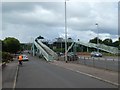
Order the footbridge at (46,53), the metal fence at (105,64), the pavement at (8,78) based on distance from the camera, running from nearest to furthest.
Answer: the pavement at (8,78) → the metal fence at (105,64) → the footbridge at (46,53)

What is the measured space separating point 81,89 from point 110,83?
327 centimetres

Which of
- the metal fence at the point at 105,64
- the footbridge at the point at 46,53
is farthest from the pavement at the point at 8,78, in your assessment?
the footbridge at the point at 46,53

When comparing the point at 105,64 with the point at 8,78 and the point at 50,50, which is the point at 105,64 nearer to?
the point at 8,78

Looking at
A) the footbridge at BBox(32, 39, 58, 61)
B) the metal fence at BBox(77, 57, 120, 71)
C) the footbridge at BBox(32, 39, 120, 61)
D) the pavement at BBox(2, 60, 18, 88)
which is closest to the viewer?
the pavement at BBox(2, 60, 18, 88)

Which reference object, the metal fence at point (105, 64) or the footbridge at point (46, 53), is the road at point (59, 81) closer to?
the metal fence at point (105, 64)

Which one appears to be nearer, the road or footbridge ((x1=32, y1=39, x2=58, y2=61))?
the road

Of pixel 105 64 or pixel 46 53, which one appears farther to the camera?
pixel 46 53

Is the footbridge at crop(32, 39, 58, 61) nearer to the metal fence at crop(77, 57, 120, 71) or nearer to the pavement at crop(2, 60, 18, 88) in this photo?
the metal fence at crop(77, 57, 120, 71)

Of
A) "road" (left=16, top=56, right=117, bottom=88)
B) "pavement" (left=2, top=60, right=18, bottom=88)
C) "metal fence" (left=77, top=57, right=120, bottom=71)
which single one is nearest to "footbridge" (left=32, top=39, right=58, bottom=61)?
"metal fence" (left=77, top=57, right=120, bottom=71)

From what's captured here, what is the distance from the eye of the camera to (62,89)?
15.4 meters

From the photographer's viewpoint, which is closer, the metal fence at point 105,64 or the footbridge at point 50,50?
the metal fence at point 105,64

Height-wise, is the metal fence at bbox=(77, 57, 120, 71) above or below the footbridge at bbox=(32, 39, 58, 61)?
above

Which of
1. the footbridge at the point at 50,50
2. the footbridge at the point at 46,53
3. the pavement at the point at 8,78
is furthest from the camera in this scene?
the footbridge at the point at 50,50

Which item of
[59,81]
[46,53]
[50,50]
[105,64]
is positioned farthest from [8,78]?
[50,50]
